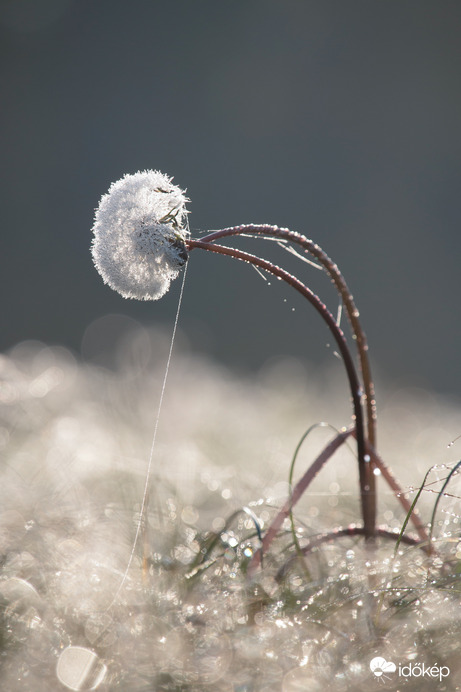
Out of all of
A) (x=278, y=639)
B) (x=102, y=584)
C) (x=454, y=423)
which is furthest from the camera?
(x=454, y=423)

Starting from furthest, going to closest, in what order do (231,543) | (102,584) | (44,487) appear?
(44,487) → (231,543) → (102,584)

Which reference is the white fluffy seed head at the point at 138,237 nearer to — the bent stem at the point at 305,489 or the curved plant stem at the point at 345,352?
the curved plant stem at the point at 345,352

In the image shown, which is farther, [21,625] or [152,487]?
[152,487]

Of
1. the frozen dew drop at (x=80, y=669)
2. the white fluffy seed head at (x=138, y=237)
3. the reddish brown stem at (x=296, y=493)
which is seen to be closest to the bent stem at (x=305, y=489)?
the reddish brown stem at (x=296, y=493)

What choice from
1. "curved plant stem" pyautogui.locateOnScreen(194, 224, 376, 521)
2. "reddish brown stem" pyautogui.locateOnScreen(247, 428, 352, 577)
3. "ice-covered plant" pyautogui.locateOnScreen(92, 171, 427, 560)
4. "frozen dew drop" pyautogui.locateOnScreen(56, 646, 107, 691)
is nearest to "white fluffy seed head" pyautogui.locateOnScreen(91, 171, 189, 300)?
"ice-covered plant" pyautogui.locateOnScreen(92, 171, 427, 560)

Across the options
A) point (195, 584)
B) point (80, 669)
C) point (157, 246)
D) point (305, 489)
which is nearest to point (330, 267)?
point (157, 246)

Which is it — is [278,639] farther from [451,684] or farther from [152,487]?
[152,487]

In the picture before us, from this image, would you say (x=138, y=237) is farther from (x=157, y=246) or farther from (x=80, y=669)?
(x=80, y=669)

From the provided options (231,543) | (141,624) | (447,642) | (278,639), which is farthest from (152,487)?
(447,642)
